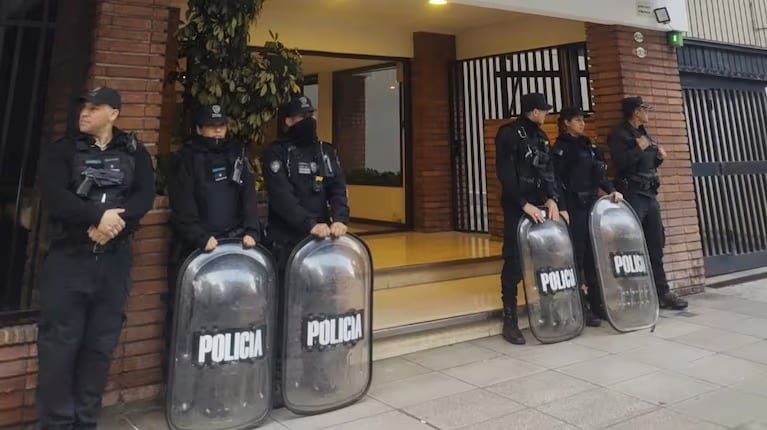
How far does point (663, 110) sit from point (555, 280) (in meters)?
2.49

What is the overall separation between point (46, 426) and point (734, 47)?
6985 mm

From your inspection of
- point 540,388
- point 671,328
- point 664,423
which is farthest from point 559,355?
point 671,328

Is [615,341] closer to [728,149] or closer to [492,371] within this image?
[492,371]

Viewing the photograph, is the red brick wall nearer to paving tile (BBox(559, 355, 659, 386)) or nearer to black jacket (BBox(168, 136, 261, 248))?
black jacket (BBox(168, 136, 261, 248))

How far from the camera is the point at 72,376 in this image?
2.47 meters

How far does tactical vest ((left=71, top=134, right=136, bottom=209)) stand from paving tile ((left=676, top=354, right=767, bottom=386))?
3356 millimetres

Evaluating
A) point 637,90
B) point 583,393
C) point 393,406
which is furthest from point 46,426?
point 637,90

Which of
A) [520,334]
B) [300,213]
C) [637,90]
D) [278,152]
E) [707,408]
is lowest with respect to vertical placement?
[707,408]

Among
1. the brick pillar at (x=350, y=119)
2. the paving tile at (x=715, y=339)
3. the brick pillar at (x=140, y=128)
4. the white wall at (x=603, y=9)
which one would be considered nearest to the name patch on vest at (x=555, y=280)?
the paving tile at (x=715, y=339)

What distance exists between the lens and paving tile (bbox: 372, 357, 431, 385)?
340cm

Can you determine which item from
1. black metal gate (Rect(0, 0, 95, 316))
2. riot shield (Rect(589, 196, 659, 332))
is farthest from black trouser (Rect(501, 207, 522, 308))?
black metal gate (Rect(0, 0, 95, 316))

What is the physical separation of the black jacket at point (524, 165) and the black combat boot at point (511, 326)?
75 centimetres

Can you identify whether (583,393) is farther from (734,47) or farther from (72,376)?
(734,47)

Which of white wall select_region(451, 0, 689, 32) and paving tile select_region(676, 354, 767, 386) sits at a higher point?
white wall select_region(451, 0, 689, 32)
